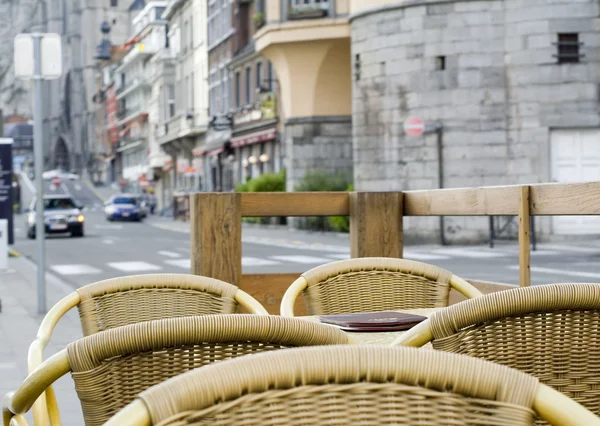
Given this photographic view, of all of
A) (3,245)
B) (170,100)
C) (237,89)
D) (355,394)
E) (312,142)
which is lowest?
(3,245)

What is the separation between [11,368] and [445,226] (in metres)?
22.5

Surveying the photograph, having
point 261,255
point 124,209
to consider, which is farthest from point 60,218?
point 124,209

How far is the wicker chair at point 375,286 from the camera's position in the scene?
5301mm

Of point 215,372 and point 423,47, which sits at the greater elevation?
point 423,47

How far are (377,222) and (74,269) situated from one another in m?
17.6

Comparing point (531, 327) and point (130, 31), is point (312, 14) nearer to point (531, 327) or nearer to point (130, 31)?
point (531, 327)

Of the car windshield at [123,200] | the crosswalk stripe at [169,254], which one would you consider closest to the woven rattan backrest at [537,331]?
the crosswalk stripe at [169,254]

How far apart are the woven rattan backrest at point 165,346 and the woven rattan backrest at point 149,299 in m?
1.46

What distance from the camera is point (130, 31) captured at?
489 feet

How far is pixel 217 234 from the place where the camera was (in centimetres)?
725

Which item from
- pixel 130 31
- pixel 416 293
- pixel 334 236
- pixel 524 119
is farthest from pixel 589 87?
pixel 130 31

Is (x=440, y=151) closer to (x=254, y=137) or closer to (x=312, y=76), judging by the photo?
(x=312, y=76)

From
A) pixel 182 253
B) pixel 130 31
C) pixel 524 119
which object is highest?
pixel 130 31

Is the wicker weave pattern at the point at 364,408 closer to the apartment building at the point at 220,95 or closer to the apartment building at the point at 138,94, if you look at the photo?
the apartment building at the point at 220,95
